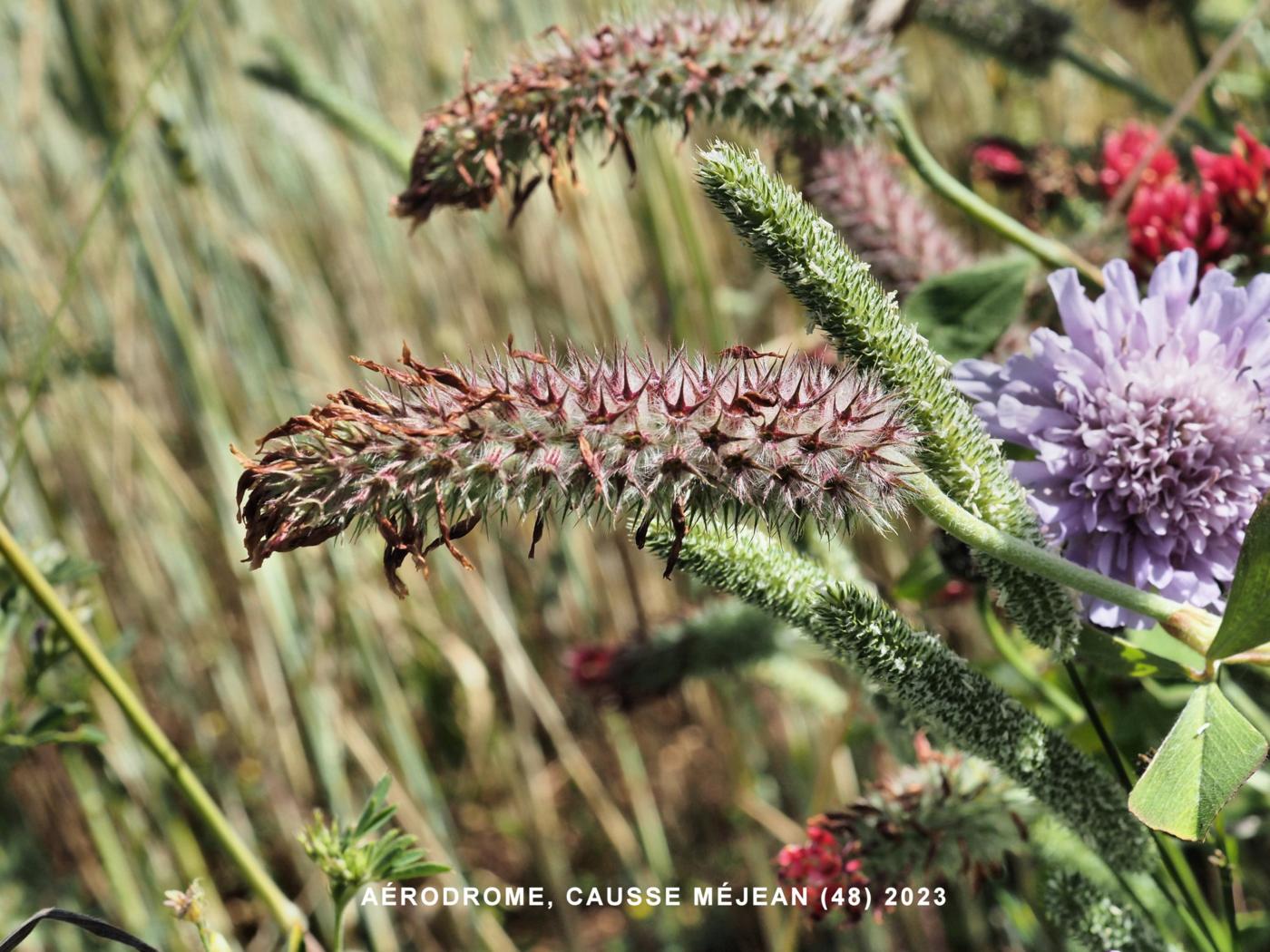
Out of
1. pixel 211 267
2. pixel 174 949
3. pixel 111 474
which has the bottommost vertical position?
pixel 174 949

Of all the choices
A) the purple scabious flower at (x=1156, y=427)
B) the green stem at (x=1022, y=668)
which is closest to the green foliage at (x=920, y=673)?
the purple scabious flower at (x=1156, y=427)

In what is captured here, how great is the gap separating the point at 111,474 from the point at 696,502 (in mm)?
1540

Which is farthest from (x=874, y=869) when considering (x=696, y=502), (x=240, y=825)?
(x=240, y=825)

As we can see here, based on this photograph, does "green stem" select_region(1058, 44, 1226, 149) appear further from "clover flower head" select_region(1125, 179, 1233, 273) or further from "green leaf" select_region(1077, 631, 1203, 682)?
"green leaf" select_region(1077, 631, 1203, 682)

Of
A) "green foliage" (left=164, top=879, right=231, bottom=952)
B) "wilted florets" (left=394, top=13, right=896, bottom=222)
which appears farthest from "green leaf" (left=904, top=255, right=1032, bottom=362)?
"green foliage" (left=164, top=879, right=231, bottom=952)

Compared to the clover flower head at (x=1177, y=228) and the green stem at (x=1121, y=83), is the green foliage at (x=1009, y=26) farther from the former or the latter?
the clover flower head at (x=1177, y=228)

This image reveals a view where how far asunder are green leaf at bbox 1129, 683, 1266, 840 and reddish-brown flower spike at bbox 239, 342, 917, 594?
0.20 metres

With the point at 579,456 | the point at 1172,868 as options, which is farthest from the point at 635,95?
the point at 1172,868

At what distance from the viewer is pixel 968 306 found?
854 millimetres

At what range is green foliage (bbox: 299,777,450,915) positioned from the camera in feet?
2.15

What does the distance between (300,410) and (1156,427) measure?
1.34 metres

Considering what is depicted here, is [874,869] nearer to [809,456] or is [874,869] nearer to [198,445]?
[809,456]

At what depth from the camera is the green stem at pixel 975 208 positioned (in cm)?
91

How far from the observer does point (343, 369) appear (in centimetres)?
185
